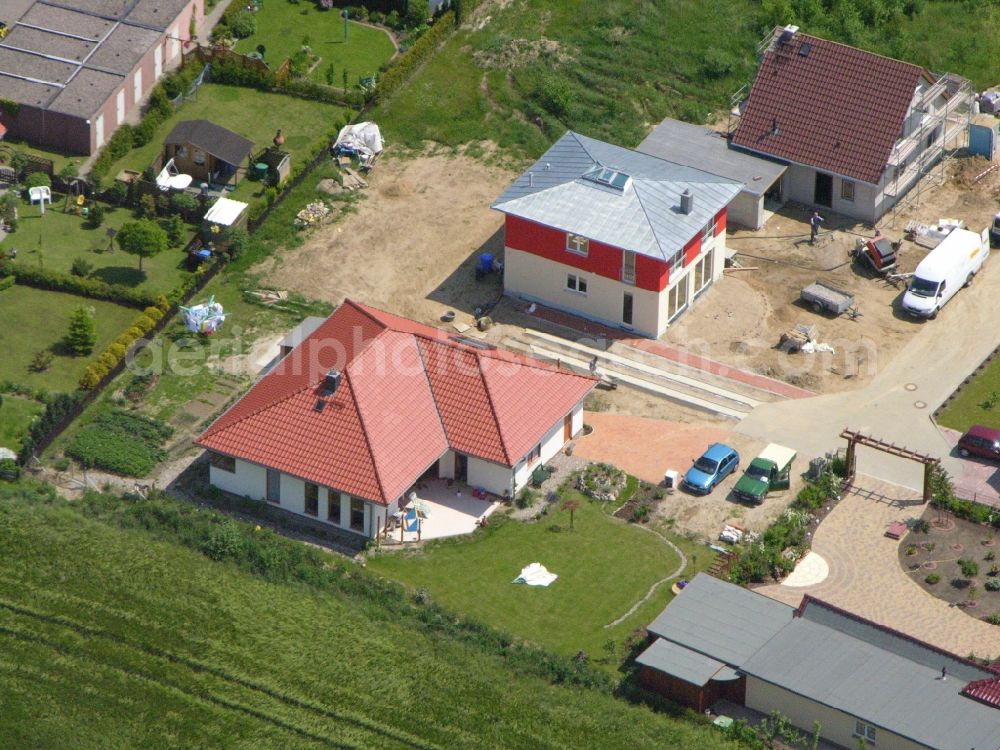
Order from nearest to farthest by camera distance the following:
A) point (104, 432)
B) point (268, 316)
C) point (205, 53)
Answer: point (104, 432) < point (268, 316) < point (205, 53)

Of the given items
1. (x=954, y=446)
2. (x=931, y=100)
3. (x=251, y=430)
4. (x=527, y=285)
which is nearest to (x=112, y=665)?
(x=251, y=430)

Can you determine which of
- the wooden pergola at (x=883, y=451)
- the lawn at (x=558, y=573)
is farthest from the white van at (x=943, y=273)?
the lawn at (x=558, y=573)

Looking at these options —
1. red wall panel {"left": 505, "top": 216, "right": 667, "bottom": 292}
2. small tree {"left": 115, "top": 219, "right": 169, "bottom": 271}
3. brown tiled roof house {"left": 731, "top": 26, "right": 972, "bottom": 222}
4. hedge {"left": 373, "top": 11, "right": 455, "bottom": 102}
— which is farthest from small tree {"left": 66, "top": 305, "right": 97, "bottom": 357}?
brown tiled roof house {"left": 731, "top": 26, "right": 972, "bottom": 222}

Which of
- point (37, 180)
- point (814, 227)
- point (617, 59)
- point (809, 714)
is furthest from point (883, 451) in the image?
point (37, 180)

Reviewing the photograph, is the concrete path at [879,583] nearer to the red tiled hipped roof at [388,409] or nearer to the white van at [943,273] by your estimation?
the red tiled hipped roof at [388,409]

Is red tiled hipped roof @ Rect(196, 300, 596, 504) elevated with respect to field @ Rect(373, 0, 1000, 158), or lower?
lower

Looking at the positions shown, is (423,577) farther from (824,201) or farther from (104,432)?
(824,201)

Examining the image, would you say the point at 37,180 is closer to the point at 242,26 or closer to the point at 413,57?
the point at 242,26

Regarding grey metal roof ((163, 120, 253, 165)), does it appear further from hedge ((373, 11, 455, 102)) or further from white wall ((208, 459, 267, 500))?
white wall ((208, 459, 267, 500))
